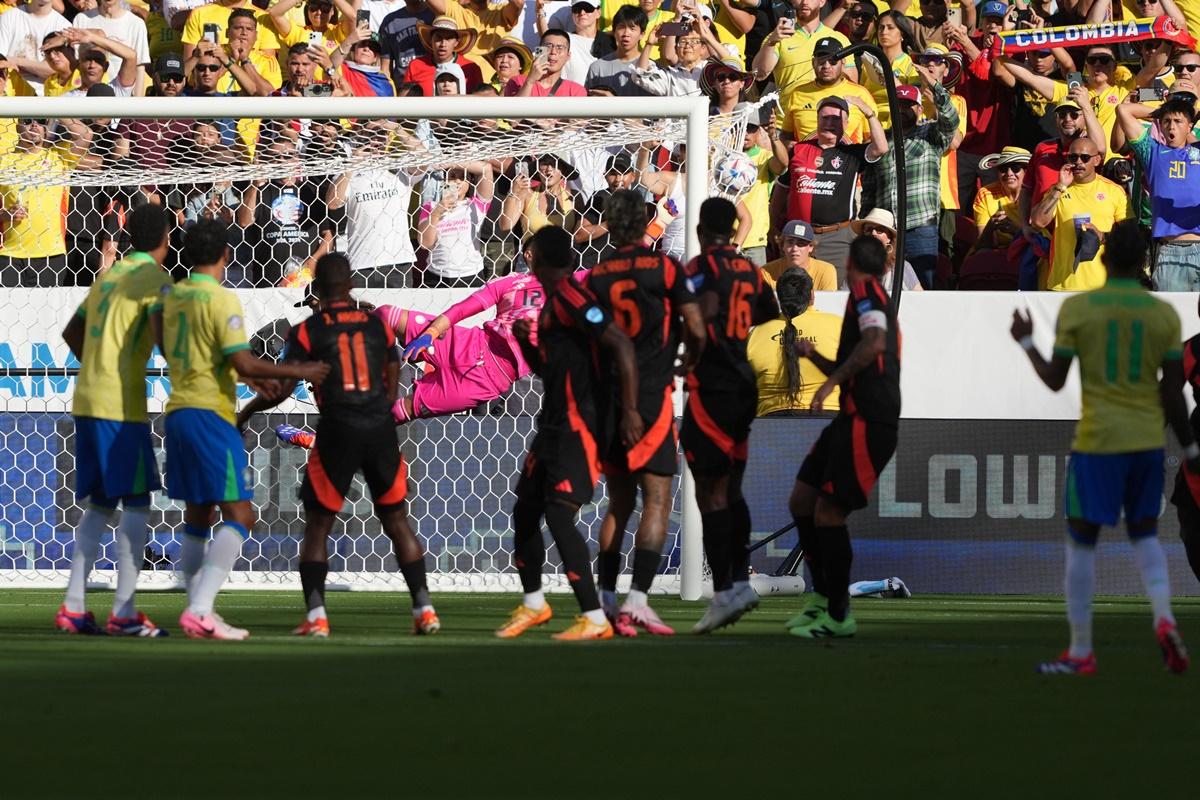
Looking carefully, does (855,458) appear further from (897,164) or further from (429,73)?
(429,73)

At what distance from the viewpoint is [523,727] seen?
17.7 ft

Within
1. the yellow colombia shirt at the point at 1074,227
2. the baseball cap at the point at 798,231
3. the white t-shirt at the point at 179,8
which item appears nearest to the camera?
the baseball cap at the point at 798,231

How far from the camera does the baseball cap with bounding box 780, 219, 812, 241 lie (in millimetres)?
13469

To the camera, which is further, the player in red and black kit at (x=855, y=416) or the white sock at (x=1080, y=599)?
the player in red and black kit at (x=855, y=416)

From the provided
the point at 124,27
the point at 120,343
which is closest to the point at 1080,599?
the point at 120,343

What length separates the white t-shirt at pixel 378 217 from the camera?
43.2ft

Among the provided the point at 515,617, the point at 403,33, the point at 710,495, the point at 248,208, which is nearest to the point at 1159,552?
the point at 710,495

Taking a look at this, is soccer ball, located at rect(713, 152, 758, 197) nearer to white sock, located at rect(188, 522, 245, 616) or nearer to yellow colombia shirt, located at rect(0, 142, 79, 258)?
yellow colombia shirt, located at rect(0, 142, 79, 258)

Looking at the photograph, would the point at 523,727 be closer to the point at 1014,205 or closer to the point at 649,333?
the point at 649,333

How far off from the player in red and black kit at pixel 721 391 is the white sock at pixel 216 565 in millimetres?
2152

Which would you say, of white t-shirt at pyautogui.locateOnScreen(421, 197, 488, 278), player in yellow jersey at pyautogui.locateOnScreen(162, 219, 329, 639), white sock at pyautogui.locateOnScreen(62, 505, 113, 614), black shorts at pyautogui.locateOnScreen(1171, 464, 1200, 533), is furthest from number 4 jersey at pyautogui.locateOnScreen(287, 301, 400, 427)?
black shorts at pyautogui.locateOnScreen(1171, 464, 1200, 533)

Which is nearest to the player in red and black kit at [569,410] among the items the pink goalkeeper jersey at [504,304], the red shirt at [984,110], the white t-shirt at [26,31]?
the pink goalkeeper jersey at [504,304]

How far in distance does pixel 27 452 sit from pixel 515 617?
17.9 ft

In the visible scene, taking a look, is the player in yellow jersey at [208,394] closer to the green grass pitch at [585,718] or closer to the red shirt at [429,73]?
the green grass pitch at [585,718]
